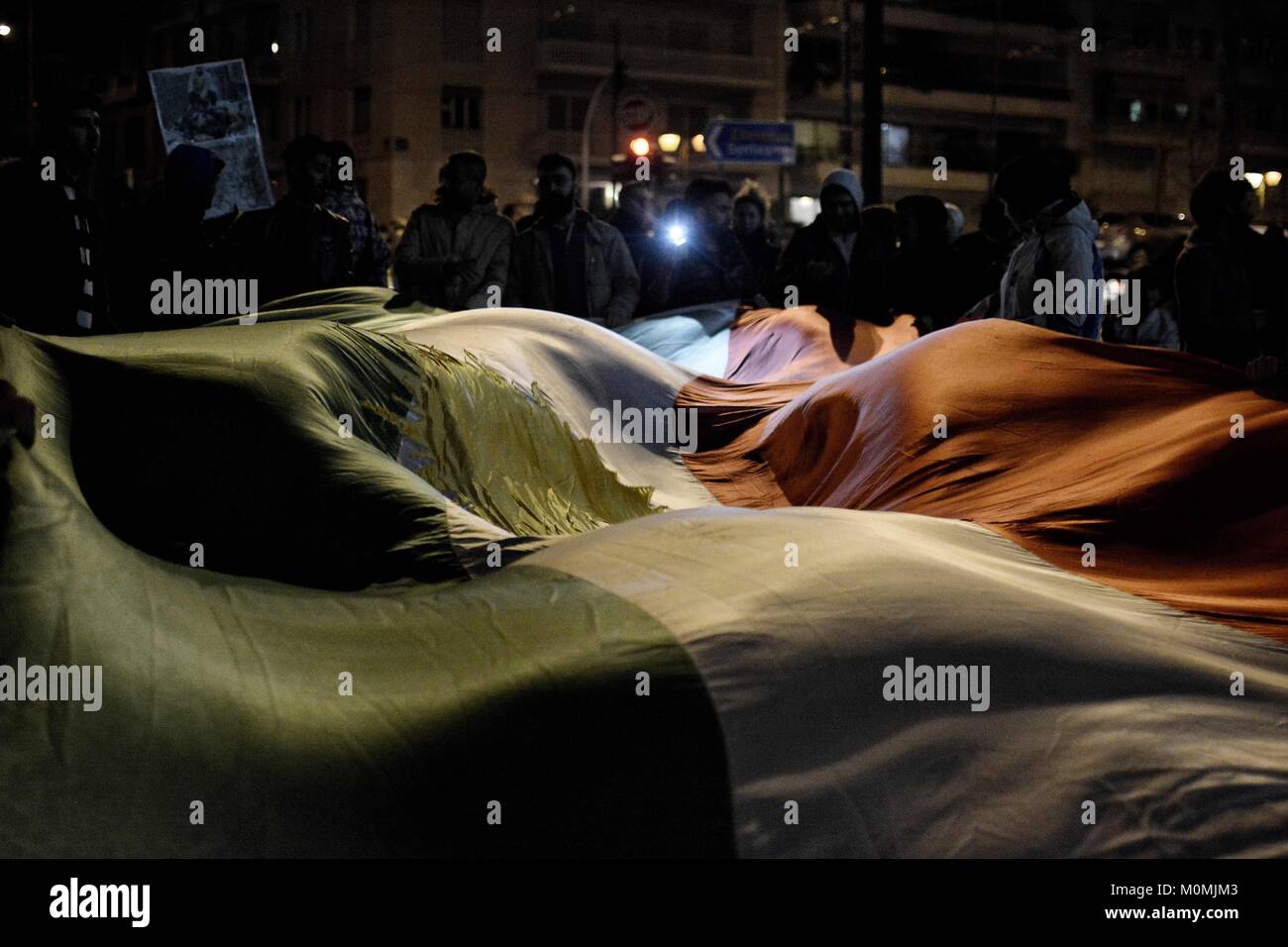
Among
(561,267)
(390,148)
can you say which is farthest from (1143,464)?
(390,148)

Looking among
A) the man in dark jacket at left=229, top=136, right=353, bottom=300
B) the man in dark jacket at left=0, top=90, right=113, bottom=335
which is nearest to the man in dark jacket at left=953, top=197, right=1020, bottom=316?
the man in dark jacket at left=229, top=136, right=353, bottom=300

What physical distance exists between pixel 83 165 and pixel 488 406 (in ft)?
6.91

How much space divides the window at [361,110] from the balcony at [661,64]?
4.82 meters

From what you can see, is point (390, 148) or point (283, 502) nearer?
point (283, 502)

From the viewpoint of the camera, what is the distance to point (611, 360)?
246 inches

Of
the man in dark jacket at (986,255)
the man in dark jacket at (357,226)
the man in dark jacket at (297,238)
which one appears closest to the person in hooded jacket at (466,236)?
the man in dark jacket at (357,226)

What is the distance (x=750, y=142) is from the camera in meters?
18.2

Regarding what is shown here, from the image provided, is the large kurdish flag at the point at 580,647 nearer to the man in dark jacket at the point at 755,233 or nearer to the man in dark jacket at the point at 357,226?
the man in dark jacket at the point at 357,226

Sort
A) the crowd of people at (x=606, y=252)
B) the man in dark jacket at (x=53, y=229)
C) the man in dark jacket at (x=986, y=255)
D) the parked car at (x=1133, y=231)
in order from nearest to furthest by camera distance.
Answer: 1. the man in dark jacket at (x=53, y=229)
2. the crowd of people at (x=606, y=252)
3. the man in dark jacket at (x=986, y=255)
4. the parked car at (x=1133, y=231)

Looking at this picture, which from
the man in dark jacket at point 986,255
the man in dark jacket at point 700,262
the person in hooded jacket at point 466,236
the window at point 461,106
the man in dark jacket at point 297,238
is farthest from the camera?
the window at point 461,106

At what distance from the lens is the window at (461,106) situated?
1726 inches

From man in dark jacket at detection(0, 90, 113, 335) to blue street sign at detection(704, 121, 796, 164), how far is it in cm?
1213

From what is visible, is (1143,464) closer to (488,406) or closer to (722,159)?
(488,406)

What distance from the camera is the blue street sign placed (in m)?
17.9
